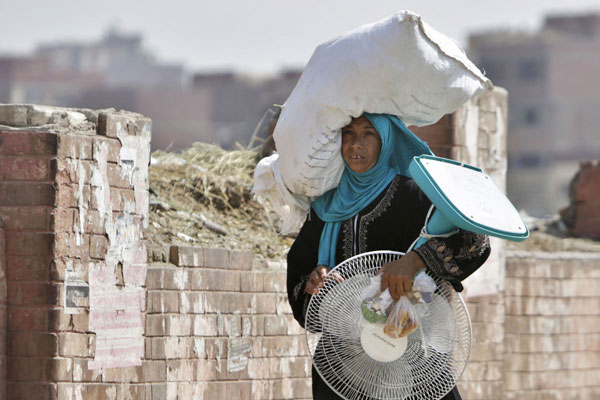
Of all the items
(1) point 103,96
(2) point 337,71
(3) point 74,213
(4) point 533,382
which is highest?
(1) point 103,96

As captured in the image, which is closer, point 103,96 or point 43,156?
point 43,156

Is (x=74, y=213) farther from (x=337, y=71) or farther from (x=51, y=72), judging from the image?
(x=51, y=72)

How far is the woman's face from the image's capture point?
529cm

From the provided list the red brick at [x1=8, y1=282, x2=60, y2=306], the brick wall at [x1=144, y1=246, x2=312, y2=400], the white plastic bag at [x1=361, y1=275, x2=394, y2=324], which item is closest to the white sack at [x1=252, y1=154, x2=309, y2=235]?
the white plastic bag at [x1=361, y1=275, x2=394, y2=324]

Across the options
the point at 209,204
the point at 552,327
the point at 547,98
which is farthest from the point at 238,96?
the point at 209,204

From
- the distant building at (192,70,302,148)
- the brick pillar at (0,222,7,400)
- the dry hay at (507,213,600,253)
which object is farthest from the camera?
the distant building at (192,70,302,148)

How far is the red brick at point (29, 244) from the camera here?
6301 mm

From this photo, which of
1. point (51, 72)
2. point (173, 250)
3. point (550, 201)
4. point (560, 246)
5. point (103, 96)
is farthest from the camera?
point (51, 72)

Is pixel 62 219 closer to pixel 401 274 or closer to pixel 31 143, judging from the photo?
pixel 31 143

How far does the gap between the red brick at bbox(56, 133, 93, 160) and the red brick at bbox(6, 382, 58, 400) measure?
111 cm

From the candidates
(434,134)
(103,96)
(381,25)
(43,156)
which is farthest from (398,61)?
(103,96)

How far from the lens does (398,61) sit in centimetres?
534

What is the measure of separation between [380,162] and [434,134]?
4.03m

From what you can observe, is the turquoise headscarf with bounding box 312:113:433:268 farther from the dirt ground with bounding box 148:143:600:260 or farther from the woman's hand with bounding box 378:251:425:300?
the dirt ground with bounding box 148:143:600:260
